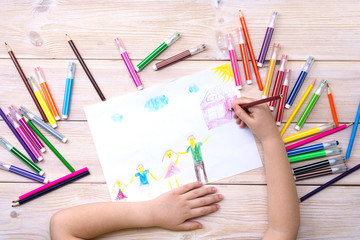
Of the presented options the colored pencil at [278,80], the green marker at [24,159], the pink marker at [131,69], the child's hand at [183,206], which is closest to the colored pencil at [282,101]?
the colored pencil at [278,80]

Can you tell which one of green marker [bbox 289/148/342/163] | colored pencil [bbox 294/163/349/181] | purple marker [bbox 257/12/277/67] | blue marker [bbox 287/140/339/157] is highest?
purple marker [bbox 257/12/277/67]

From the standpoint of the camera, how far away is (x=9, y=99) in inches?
34.9

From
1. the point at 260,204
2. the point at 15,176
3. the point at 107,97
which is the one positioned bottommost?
the point at 260,204

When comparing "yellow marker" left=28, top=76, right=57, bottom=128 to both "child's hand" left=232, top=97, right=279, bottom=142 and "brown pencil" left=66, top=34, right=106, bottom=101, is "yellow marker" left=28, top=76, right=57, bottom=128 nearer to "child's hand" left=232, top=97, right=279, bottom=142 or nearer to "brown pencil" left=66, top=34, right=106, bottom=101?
"brown pencil" left=66, top=34, right=106, bottom=101

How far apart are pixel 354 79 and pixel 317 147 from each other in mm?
181

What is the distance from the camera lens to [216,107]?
0.87 m

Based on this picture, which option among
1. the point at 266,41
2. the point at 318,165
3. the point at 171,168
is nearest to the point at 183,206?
the point at 171,168

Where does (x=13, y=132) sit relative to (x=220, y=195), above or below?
above

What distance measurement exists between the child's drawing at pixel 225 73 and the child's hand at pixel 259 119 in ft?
0.21

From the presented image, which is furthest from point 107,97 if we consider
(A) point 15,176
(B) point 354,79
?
(B) point 354,79

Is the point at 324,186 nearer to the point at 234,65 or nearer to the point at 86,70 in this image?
the point at 234,65

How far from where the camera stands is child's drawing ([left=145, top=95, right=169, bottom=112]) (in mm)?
875

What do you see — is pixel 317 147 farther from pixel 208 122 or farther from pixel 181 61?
pixel 181 61

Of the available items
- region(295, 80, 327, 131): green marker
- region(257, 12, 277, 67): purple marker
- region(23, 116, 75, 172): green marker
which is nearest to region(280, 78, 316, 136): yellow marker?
region(295, 80, 327, 131): green marker
